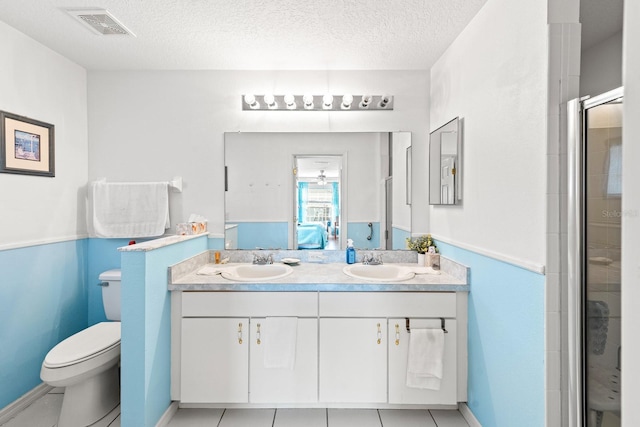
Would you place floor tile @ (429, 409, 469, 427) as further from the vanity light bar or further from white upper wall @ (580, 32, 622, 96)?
the vanity light bar

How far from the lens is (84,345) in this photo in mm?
1912

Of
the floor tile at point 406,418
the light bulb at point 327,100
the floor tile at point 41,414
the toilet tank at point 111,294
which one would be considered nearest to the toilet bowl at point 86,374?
the floor tile at point 41,414

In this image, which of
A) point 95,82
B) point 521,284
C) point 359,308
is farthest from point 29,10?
point 521,284

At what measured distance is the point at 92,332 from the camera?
82.2 inches

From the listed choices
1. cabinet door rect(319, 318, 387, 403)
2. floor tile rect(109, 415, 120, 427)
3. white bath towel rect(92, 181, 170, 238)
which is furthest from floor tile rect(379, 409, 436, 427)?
white bath towel rect(92, 181, 170, 238)

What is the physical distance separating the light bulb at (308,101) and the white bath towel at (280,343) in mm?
1510

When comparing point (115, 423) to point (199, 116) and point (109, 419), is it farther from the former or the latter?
point (199, 116)

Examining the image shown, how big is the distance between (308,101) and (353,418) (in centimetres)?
209

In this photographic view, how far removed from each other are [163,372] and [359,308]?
117 cm

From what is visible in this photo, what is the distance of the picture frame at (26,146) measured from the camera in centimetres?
197

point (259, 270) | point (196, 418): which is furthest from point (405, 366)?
point (196, 418)

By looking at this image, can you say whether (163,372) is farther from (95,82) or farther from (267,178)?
(95,82)

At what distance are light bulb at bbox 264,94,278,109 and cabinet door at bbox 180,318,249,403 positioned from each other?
152cm

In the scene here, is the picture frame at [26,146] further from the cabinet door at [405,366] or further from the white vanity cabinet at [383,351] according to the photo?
the cabinet door at [405,366]
